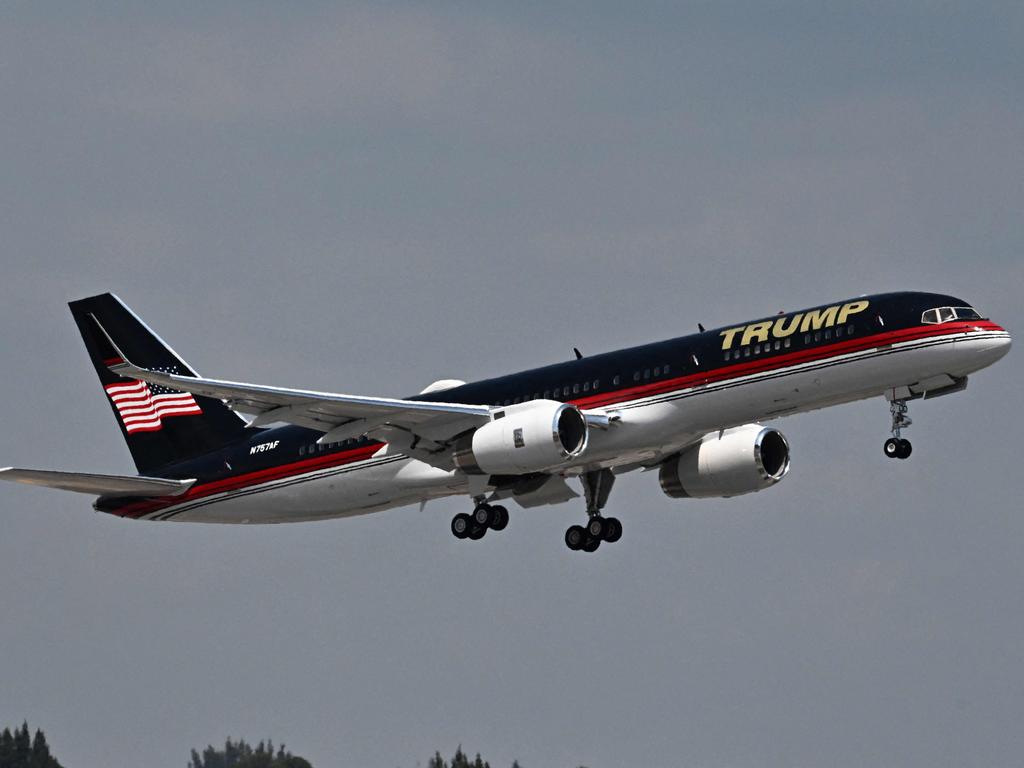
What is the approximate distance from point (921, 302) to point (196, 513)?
85.9ft

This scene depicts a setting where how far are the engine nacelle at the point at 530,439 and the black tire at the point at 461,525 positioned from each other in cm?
492

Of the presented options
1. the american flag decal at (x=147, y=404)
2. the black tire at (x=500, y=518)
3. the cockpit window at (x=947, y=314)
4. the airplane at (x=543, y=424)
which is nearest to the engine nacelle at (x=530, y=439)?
the airplane at (x=543, y=424)

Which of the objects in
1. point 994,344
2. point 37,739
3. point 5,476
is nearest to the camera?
point 994,344

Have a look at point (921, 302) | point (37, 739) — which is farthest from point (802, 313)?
point (37, 739)

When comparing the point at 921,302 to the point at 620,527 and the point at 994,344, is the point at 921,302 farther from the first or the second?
the point at 620,527

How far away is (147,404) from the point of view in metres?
69.7

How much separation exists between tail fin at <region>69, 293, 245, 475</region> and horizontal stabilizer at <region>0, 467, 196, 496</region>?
201 cm

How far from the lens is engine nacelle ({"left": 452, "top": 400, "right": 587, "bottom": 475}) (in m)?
56.9

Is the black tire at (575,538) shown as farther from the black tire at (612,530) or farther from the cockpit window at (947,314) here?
the cockpit window at (947,314)

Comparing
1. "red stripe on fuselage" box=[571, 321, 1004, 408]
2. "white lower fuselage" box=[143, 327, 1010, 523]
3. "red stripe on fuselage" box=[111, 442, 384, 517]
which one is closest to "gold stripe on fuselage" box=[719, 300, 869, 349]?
"red stripe on fuselage" box=[571, 321, 1004, 408]

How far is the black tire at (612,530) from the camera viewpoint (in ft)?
212

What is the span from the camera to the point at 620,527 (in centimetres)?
6488

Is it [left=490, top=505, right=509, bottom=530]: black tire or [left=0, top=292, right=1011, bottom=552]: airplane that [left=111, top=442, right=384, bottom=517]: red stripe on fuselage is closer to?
[left=0, top=292, right=1011, bottom=552]: airplane

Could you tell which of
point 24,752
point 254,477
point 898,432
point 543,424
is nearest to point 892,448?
point 898,432
